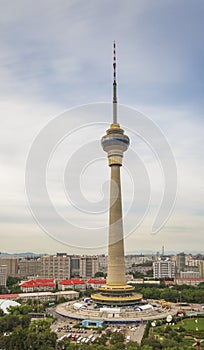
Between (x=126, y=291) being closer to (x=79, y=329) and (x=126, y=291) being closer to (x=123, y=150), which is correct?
(x=79, y=329)

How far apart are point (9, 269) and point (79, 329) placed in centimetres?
5202

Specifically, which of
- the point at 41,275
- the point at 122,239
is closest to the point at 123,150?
the point at 122,239

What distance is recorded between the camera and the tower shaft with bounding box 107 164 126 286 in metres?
36.8

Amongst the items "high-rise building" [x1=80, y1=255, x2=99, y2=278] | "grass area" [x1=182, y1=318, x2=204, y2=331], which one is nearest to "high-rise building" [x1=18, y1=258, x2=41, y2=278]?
"high-rise building" [x1=80, y1=255, x2=99, y2=278]

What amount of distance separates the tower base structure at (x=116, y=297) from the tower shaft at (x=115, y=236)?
1.15 meters

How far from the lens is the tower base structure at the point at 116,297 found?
109ft

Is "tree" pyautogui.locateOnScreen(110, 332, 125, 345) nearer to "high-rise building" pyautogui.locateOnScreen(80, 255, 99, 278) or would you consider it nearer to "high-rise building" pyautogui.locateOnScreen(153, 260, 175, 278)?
"high-rise building" pyautogui.locateOnScreen(80, 255, 99, 278)

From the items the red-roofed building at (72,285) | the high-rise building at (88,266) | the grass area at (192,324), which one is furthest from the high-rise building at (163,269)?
the grass area at (192,324)

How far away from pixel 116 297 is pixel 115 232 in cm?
696

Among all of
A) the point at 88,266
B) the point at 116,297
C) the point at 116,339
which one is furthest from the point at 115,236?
the point at 88,266

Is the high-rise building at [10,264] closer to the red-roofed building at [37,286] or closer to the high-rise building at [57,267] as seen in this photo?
the high-rise building at [57,267]

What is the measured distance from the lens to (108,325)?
2712cm

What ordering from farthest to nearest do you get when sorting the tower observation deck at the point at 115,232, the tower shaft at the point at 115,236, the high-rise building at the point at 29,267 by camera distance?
1. the high-rise building at the point at 29,267
2. the tower shaft at the point at 115,236
3. the tower observation deck at the point at 115,232

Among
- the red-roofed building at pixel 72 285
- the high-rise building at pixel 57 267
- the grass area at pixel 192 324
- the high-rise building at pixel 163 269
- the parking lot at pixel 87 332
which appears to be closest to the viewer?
the parking lot at pixel 87 332
